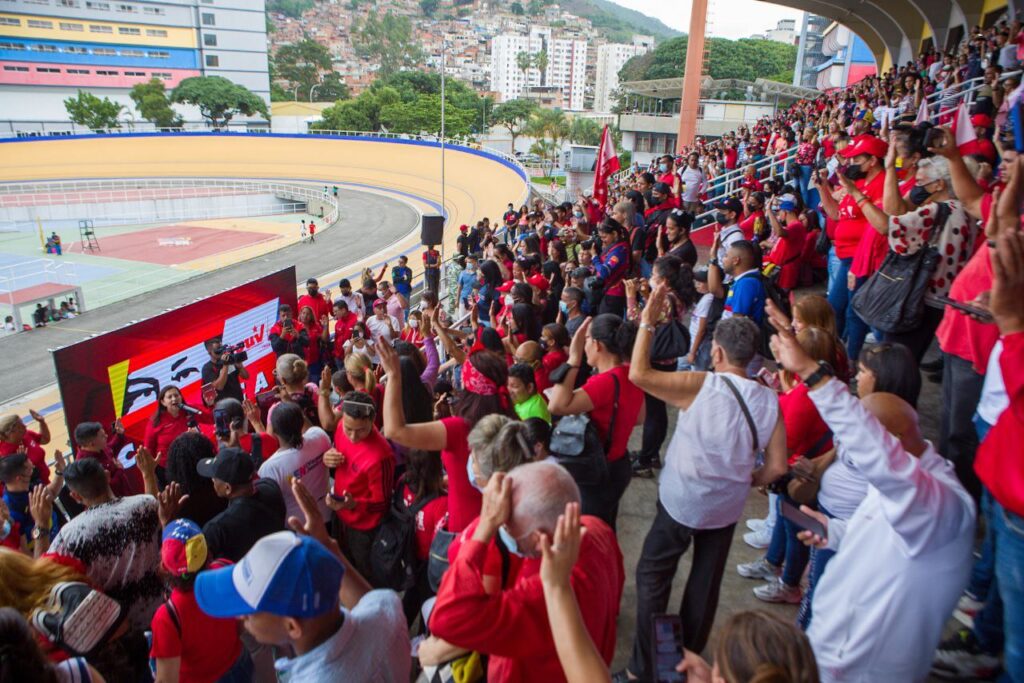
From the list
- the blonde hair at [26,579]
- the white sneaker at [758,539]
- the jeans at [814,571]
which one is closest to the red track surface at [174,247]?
the blonde hair at [26,579]

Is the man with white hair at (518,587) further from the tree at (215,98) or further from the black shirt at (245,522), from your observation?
the tree at (215,98)

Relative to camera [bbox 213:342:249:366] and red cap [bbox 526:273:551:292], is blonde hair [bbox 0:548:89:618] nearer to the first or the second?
red cap [bbox 526:273:551:292]

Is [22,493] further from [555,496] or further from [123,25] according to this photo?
[123,25]

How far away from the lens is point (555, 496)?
1.77 m

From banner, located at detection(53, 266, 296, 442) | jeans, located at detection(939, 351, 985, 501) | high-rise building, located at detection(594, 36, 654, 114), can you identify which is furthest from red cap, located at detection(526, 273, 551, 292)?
high-rise building, located at detection(594, 36, 654, 114)

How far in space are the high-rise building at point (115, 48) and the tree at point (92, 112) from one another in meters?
9.46

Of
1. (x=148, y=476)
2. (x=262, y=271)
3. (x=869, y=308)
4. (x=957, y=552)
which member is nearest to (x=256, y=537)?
(x=148, y=476)

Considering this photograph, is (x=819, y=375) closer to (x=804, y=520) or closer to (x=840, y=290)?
(x=804, y=520)

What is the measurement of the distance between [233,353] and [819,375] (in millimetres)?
6762

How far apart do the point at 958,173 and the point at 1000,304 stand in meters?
1.65

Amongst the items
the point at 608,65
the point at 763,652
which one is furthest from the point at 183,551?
the point at 608,65

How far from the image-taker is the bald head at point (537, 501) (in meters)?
1.75

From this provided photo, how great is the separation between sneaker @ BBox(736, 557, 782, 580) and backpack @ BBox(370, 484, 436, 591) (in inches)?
69.6

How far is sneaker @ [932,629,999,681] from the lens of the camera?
8.46 feet
